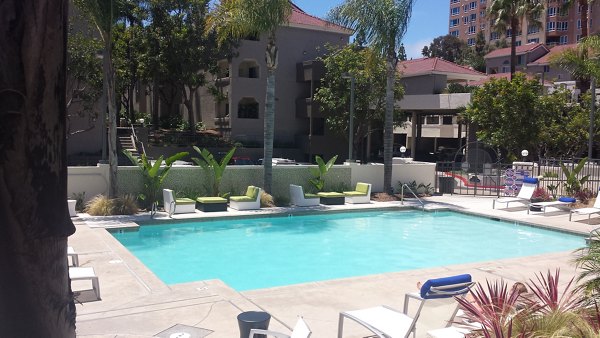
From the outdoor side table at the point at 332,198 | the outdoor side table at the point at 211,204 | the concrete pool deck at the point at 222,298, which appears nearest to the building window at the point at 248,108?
the outdoor side table at the point at 332,198

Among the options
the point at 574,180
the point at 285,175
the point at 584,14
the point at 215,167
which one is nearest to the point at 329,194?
the point at 285,175

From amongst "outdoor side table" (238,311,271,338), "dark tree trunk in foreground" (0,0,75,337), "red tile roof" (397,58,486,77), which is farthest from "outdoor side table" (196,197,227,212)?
"red tile roof" (397,58,486,77)

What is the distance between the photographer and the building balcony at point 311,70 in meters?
35.7

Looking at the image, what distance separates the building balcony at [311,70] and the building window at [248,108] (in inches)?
147

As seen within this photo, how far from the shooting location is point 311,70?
3594cm

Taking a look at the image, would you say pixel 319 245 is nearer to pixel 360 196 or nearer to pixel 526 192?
pixel 360 196

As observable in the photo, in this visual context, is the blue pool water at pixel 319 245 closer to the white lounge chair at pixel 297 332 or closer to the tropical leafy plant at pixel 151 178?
the tropical leafy plant at pixel 151 178

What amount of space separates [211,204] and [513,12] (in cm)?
3209

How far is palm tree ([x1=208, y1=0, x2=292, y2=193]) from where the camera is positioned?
18984 mm

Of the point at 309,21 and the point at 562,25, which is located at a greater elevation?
the point at 562,25

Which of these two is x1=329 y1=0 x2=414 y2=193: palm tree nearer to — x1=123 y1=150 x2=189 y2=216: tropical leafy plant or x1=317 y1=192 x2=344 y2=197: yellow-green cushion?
x1=317 y1=192 x2=344 y2=197: yellow-green cushion

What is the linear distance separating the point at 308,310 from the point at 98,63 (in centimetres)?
1947

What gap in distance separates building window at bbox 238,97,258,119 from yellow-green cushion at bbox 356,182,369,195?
1734 cm

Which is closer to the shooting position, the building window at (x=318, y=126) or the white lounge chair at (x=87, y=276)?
the white lounge chair at (x=87, y=276)
